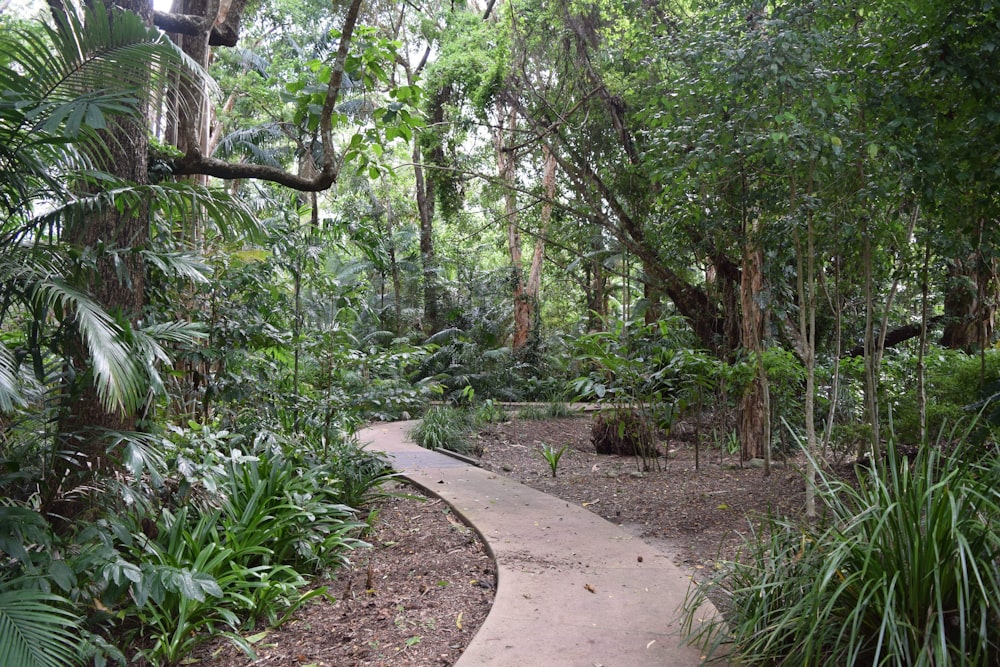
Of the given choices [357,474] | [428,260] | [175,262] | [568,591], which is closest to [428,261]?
[428,260]

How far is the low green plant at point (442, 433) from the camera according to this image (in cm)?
897

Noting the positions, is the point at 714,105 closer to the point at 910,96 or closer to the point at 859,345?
the point at 910,96

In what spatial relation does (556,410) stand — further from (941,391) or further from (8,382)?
(8,382)

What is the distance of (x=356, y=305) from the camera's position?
630 cm

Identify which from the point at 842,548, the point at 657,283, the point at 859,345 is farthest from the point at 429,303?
the point at 842,548

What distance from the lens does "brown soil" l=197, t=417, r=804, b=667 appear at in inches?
135

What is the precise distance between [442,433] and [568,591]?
5595 millimetres

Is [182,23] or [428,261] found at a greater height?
[182,23]

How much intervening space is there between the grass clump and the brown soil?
19.9 inches

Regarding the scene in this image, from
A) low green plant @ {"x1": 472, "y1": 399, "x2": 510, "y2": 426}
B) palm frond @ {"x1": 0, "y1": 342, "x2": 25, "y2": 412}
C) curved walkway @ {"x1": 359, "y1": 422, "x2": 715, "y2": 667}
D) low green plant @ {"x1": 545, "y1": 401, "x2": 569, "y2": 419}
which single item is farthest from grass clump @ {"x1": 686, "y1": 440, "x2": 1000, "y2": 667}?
low green plant @ {"x1": 545, "y1": 401, "x2": 569, "y2": 419}

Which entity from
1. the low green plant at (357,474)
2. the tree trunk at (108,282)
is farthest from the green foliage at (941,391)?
the tree trunk at (108,282)

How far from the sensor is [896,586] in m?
2.31

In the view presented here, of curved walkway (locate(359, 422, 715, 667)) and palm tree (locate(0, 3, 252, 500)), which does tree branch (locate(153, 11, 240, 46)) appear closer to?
palm tree (locate(0, 3, 252, 500))

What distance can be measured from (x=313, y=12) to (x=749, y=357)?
15.1 meters
